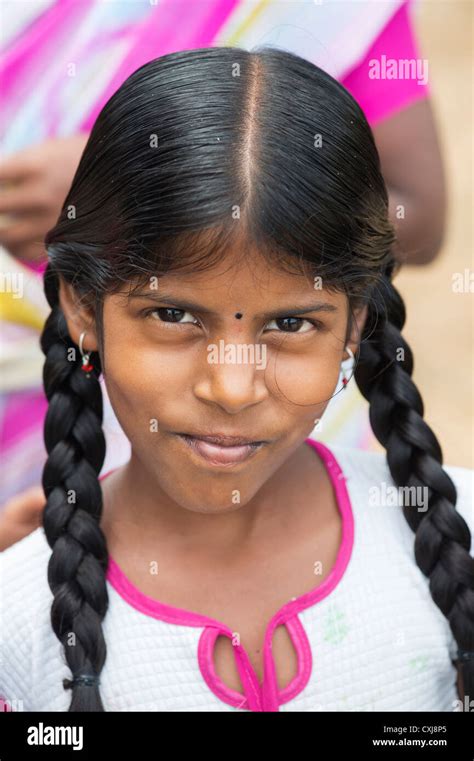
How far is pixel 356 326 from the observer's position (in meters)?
1.30

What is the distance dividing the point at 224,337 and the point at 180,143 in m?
0.23

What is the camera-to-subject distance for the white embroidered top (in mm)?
1308

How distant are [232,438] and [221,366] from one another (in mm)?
107

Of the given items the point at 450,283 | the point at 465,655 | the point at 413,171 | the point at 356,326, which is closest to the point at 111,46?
the point at 413,171

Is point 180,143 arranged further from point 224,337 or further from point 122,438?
point 122,438

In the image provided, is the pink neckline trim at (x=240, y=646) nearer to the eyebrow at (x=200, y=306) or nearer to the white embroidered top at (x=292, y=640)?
the white embroidered top at (x=292, y=640)

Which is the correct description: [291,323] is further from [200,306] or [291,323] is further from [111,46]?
[111,46]

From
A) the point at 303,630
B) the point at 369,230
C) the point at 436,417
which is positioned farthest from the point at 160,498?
the point at 436,417

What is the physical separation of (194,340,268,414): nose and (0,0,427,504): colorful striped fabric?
65 cm

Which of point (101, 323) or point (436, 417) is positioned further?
point (436, 417)

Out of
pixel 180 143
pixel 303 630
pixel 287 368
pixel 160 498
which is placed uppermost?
pixel 180 143

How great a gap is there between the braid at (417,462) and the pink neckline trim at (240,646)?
127 millimetres

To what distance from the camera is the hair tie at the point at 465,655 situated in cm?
136
